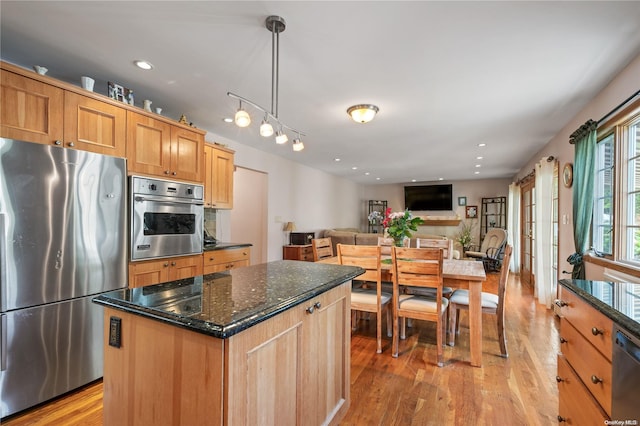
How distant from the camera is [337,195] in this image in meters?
8.62

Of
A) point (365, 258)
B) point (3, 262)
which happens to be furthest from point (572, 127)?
point (3, 262)

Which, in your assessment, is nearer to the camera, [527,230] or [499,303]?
[499,303]

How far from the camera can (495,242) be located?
7328 millimetres

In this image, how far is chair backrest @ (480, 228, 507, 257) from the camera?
6.97 metres

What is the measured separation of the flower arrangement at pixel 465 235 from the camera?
28.4 ft

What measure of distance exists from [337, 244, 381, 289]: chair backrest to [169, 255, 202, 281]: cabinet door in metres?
1.47

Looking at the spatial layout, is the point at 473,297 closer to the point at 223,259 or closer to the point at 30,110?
the point at 223,259

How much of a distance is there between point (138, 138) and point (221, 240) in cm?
208

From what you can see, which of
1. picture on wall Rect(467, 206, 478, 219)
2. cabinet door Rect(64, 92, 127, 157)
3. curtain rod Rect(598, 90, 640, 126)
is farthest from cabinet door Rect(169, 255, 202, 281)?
picture on wall Rect(467, 206, 478, 219)

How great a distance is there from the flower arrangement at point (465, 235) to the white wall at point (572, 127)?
13.1ft

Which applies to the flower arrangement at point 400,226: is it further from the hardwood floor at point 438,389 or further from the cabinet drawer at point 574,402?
the cabinet drawer at point 574,402

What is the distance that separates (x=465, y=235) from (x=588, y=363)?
8.38m

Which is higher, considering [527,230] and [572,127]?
[572,127]

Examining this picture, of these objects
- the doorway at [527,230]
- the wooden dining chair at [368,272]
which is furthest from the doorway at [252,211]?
the doorway at [527,230]
